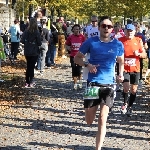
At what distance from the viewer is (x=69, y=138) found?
732 cm

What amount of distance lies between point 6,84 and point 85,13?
58.8 metres

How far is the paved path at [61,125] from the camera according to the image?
6.96 metres

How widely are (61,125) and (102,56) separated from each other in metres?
2.41

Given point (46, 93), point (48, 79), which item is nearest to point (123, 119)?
point (46, 93)

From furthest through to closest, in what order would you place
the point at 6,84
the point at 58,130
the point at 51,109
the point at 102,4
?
the point at 102,4, the point at 6,84, the point at 51,109, the point at 58,130

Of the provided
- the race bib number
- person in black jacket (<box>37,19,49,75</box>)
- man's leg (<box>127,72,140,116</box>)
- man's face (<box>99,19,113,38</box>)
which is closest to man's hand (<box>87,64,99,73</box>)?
the race bib number

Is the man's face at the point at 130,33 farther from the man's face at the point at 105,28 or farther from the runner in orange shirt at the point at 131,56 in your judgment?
the man's face at the point at 105,28

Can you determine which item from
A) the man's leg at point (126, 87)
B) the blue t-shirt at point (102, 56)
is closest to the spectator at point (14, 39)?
the man's leg at point (126, 87)

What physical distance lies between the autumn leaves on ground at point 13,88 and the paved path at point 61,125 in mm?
109

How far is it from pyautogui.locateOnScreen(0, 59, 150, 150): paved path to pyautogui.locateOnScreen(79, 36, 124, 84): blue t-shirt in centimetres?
118

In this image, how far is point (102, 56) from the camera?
6.23 metres

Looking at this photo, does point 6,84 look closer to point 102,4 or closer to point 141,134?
point 141,134

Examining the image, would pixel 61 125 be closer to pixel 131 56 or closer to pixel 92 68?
pixel 131 56

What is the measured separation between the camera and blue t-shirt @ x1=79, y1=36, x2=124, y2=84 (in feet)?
20.4
